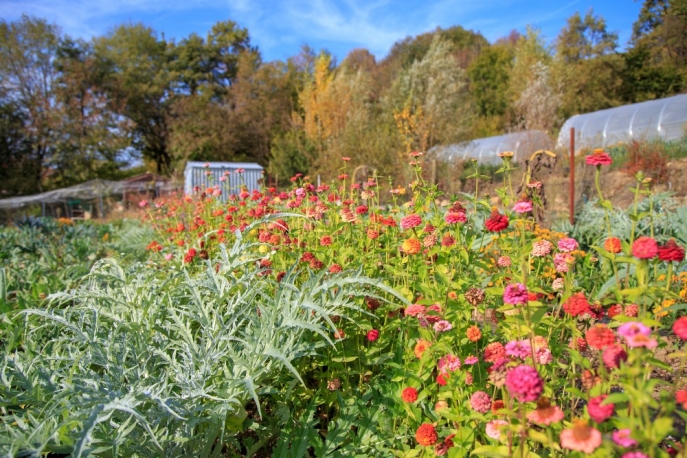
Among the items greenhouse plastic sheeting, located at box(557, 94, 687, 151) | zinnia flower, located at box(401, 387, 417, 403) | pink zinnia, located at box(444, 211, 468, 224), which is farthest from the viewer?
greenhouse plastic sheeting, located at box(557, 94, 687, 151)

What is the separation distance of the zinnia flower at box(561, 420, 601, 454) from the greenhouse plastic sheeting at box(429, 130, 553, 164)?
10.0 meters

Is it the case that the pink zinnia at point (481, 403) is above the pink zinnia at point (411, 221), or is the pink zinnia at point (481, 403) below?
below

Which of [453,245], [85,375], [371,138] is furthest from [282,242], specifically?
[371,138]

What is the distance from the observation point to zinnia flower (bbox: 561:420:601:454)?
0.70 metres

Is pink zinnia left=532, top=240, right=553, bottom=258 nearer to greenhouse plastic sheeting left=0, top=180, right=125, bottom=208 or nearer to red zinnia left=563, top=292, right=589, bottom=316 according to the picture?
red zinnia left=563, top=292, right=589, bottom=316

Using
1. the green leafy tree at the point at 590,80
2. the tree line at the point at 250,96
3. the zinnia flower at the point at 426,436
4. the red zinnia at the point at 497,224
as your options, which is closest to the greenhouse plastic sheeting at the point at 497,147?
the tree line at the point at 250,96

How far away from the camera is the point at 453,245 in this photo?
1.61 m

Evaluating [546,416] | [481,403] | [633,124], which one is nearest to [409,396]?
[481,403]

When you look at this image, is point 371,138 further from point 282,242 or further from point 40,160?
point 40,160

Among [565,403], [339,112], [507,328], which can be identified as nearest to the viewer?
[507,328]

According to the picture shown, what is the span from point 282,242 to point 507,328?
103cm

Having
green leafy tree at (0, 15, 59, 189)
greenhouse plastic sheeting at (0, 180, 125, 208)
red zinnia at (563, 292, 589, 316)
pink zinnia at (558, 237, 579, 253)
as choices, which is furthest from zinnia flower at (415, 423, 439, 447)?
green leafy tree at (0, 15, 59, 189)

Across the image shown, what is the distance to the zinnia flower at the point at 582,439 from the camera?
0.70 metres

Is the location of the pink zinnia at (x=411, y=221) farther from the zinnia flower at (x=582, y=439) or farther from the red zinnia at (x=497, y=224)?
the zinnia flower at (x=582, y=439)
